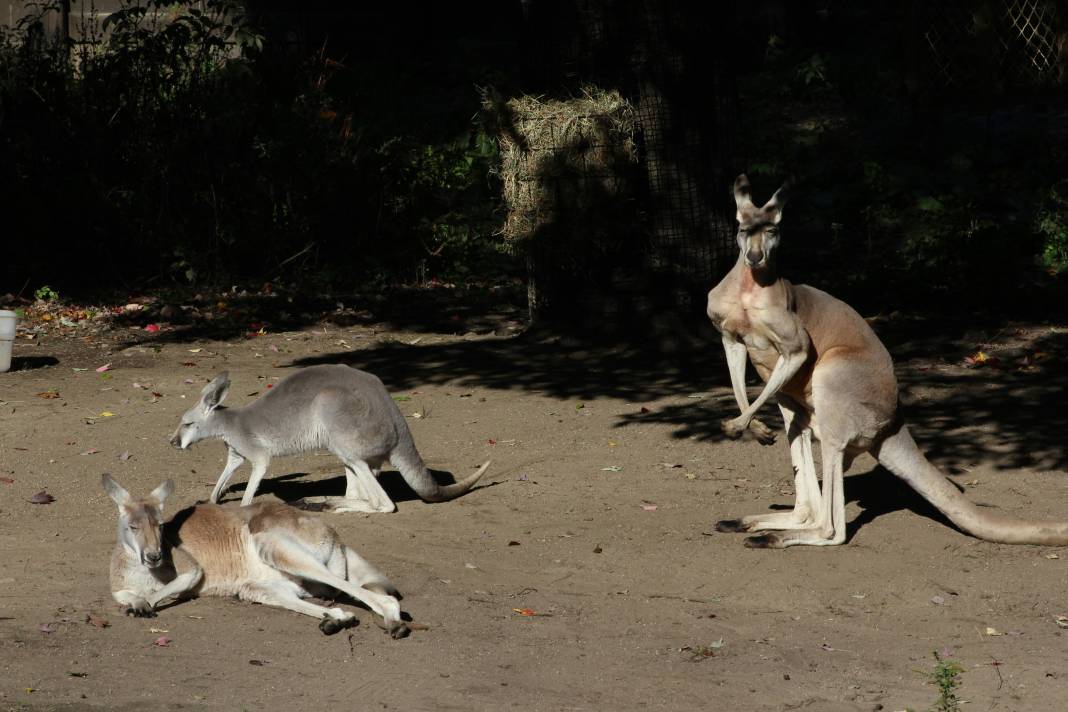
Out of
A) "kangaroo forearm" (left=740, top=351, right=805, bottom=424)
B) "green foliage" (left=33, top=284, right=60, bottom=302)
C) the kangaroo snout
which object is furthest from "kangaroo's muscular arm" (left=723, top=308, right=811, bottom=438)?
"green foliage" (left=33, top=284, right=60, bottom=302)

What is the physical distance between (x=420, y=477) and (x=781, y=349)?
2075mm

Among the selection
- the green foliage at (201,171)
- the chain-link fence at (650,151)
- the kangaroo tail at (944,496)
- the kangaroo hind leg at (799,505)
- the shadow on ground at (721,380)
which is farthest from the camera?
the green foliage at (201,171)

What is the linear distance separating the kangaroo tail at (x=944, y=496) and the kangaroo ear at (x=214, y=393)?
135 inches

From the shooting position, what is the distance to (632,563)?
6.57 metres

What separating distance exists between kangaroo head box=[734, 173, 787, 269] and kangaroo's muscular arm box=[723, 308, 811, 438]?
0.97 ft

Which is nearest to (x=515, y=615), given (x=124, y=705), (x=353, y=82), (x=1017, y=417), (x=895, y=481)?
(x=124, y=705)

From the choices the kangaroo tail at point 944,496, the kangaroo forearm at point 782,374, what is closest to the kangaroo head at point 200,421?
the kangaroo forearm at point 782,374

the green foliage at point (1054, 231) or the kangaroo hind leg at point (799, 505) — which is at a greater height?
the green foliage at point (1054, 231)

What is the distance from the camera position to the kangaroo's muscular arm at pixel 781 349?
659cm

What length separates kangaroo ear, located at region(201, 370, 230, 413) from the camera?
23.6 ft

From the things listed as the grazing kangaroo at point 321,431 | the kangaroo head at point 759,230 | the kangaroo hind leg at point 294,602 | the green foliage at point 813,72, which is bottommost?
the kangaroo hind leg at point 294,602

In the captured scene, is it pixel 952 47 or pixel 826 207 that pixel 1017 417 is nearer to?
pixel 826 207

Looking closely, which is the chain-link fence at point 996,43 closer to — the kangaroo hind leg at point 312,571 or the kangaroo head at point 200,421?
the kangaroo head at point 200,421

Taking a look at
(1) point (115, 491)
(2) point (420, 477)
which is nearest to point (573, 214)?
(2) point (420, 477)
